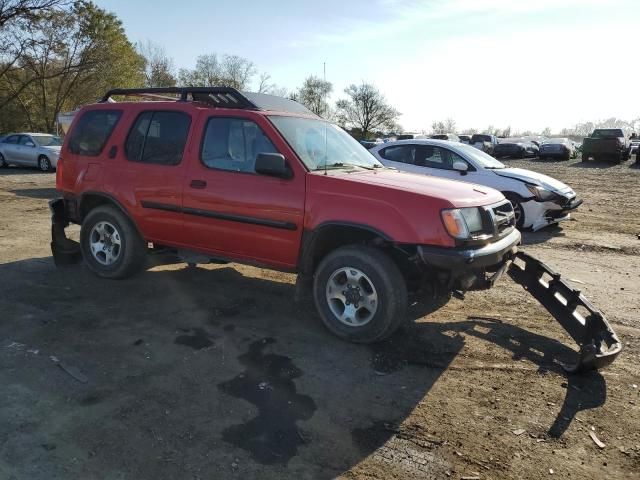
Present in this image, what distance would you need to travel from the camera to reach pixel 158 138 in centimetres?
525

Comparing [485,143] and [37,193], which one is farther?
[485,143]

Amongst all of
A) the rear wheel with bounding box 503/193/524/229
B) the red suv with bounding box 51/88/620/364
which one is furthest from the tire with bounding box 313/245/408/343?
the rear wheel with bounding box 503/193/524/229

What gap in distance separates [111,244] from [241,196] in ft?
6.81

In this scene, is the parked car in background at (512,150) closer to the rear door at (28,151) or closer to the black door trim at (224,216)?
the rear door at (28,151)

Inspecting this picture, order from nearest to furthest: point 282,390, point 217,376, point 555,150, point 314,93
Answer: point 282,390 → point 217,376 → point 555,150 → point 314,93

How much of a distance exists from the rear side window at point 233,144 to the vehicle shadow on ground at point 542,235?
18.0 ft

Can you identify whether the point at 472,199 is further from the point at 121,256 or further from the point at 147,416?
the point at 121,256

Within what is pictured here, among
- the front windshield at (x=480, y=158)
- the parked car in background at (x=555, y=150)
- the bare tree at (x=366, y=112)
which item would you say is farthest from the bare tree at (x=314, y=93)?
the front windshield at (x=480, y=158)

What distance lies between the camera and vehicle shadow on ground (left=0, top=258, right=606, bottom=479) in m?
2.82

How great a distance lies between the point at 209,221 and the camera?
4.90m

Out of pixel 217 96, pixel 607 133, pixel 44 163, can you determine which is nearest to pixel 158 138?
pixel 217 96

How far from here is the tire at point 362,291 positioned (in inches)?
159

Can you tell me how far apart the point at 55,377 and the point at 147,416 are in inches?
37.3

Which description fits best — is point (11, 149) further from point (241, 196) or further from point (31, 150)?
point (241, 196)
